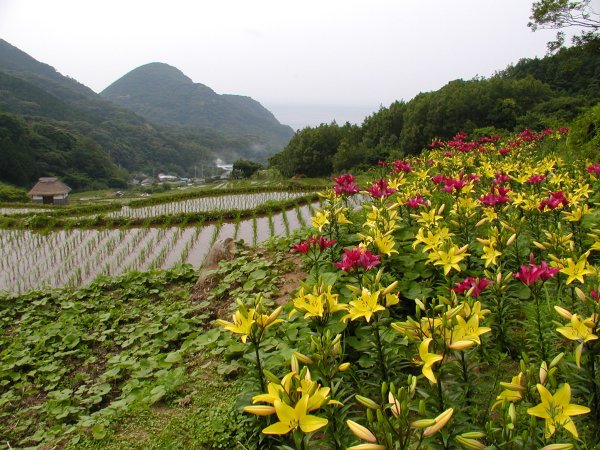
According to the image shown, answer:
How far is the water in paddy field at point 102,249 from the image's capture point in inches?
295

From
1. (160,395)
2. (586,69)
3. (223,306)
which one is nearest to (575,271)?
(160,395)

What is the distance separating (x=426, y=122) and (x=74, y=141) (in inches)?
2003

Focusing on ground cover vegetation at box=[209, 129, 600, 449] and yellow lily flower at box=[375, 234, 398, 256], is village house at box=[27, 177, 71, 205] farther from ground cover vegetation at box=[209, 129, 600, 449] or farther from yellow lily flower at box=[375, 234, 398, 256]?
yellow lily flower at box=[375, 234, 398, 256]

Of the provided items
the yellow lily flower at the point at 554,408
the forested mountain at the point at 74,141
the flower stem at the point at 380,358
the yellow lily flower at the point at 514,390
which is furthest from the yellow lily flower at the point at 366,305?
the forested mountain at the point at 74,141

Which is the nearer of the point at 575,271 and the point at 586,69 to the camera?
the point at 575,271

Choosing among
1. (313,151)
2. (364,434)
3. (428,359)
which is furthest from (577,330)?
(313,151)

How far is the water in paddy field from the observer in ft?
24.5

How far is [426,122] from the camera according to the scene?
29.8 metres

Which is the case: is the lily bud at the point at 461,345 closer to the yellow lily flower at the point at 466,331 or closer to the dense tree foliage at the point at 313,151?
the yellow lily flower at the point at 466,331

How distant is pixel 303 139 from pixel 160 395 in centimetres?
2870

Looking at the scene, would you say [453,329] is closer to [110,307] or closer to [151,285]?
[110,307]

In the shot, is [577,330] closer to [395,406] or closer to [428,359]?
[428,359]

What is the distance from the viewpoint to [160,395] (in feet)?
10.7

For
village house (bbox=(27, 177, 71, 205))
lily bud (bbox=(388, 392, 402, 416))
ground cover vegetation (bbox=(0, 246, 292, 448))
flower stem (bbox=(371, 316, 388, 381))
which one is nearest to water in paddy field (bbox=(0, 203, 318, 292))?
ground cover vegetation (bbox=(0, 246, 292, 448))
